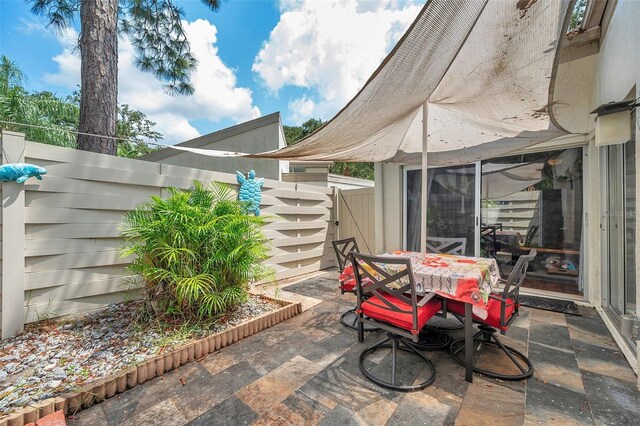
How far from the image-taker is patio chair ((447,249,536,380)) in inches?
78.7

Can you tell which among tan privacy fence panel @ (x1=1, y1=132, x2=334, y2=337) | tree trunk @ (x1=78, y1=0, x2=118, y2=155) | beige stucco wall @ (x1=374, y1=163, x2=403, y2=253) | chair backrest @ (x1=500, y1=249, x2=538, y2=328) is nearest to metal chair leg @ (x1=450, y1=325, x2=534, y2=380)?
chair backrest @ (x1=500, y1=249, x2=538, y2=328)

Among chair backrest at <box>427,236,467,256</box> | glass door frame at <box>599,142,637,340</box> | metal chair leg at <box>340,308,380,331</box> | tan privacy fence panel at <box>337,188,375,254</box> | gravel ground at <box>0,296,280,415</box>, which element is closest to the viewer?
gravel ground at <box>0,296,280,415</box>

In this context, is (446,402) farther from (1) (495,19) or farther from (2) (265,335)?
(1) (495,19)

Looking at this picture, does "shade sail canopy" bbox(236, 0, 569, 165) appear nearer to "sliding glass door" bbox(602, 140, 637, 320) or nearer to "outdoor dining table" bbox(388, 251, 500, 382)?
"sliding glass door" bbox(602, 140, 637, 320)

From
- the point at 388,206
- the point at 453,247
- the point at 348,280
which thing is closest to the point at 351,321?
the point at 348,280

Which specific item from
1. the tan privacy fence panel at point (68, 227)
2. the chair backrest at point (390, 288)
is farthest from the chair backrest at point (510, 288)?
the tan privacy fence panel at point (68, 227)

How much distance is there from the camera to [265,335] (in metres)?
2.71

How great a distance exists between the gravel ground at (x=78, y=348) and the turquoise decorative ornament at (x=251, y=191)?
1.61 metres

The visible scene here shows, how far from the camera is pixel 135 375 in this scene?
1906mm

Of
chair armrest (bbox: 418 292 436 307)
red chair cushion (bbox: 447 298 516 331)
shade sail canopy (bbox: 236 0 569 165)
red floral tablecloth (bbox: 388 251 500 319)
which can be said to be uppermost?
shade sail canopy (bbox: 236 0 569 165)

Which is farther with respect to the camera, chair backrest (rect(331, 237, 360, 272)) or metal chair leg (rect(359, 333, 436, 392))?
chair backrest (rect(331, 237, 360, 272))

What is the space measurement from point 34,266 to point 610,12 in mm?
5956

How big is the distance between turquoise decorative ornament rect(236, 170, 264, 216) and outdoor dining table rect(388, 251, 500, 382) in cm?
239

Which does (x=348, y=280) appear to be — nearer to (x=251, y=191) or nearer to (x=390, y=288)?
(x=390, y=288)
